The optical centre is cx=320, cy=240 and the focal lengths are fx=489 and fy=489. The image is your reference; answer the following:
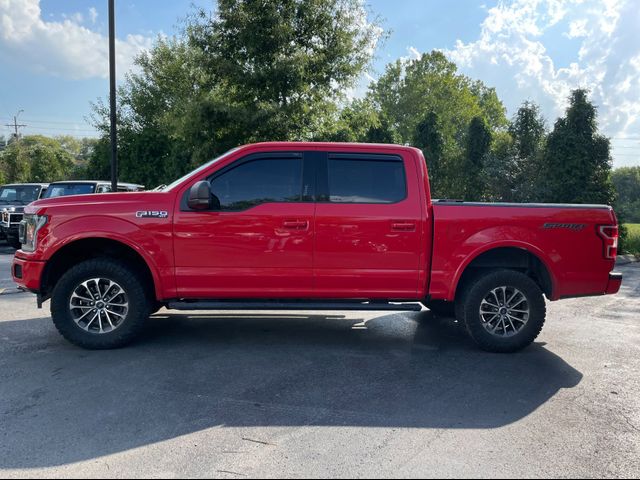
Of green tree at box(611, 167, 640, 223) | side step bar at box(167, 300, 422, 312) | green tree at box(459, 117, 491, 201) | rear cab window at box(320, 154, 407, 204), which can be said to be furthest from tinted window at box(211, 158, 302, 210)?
green tree at box(611, 167, 640, 223)

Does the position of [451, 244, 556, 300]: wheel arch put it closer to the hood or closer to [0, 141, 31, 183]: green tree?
the hood

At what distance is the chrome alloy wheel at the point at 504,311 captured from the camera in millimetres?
5238

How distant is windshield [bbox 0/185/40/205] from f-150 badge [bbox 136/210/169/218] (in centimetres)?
1297

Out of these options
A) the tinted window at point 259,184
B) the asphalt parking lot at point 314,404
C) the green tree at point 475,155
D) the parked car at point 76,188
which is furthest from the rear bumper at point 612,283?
the green tree at point 475,155

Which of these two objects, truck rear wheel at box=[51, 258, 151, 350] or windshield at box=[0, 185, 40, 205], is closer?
truck rear wheel at box=[51, 258, 151, 350]

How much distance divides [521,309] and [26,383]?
15.9ft

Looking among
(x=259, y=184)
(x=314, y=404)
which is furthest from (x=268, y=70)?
(x=314, y=404)

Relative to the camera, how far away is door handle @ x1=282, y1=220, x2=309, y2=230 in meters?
4.99

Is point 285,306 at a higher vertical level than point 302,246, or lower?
lower

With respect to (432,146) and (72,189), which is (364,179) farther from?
(432,146)

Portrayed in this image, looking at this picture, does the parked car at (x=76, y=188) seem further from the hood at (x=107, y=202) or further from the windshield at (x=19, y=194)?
the hood at (x=107, y=202)

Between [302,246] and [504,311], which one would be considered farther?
[504,311]

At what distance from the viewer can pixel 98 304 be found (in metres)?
5.06

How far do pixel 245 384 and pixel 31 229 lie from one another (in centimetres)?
290
